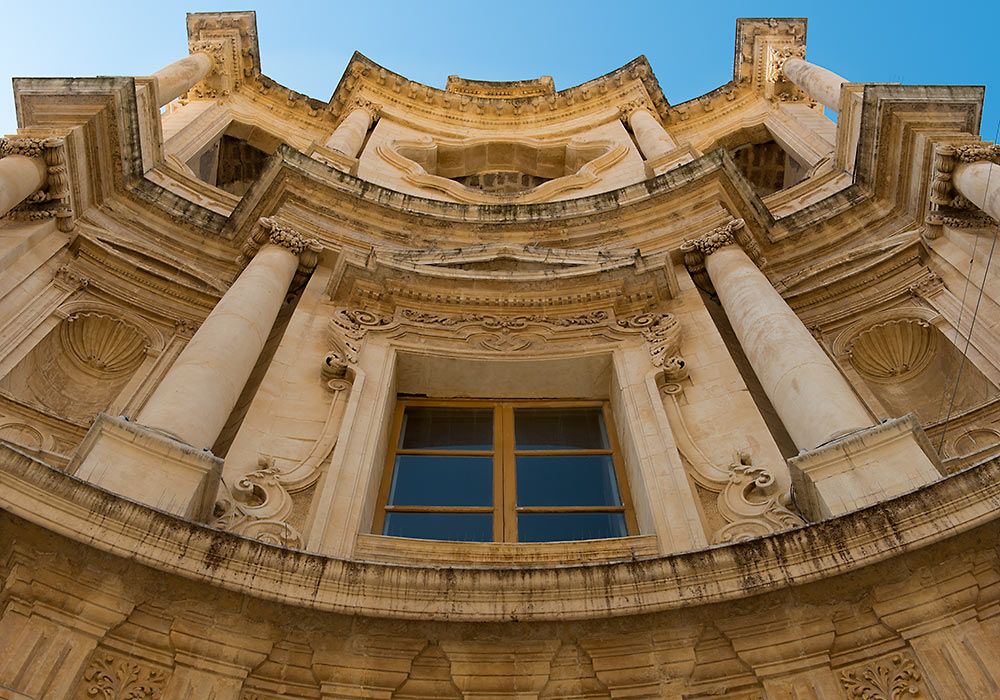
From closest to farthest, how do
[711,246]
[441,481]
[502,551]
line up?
[502,551]
[441,481]
[711,246]

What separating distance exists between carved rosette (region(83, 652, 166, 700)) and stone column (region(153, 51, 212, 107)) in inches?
565

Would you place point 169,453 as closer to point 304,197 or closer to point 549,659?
point 549,659

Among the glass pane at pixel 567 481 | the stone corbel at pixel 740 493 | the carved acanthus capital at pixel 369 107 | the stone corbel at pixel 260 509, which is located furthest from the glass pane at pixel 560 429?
the carved acanthus capital at pixel 369 107

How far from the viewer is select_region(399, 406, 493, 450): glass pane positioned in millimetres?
10445

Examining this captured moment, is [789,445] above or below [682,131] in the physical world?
below

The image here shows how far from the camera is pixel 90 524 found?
5785mm

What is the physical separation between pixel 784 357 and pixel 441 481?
4.02 m

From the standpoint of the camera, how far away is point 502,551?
8.01 meters

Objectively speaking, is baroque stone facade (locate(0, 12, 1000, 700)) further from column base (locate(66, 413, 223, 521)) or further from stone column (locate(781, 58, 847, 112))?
stone column (locate(781, 58, 847, 112))

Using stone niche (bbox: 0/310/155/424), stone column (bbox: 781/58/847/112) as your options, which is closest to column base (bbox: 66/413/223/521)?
stone niche (bbox: 0/310/155/424)

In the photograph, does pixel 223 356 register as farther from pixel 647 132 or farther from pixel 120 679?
pixel 647 132

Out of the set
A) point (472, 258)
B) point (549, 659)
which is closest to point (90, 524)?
point (549, 659)

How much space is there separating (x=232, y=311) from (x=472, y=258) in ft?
13.2

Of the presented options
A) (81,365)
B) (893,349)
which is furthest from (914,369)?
(81,365)
